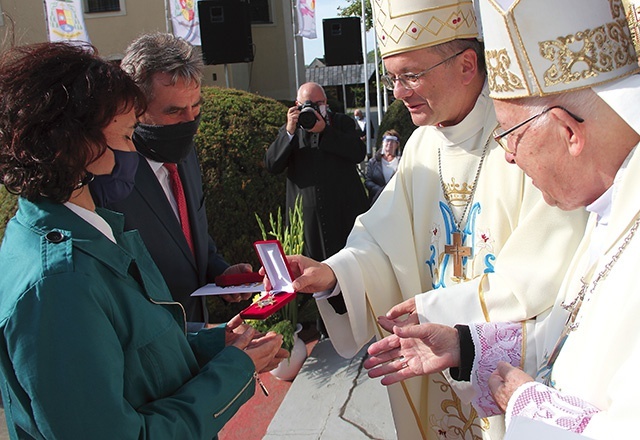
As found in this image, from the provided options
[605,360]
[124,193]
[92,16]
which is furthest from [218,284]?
[92,16]

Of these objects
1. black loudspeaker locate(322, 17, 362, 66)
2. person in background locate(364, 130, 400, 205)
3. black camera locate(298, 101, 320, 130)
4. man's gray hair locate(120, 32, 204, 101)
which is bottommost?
person in background locate(364, 130, 400, 205)

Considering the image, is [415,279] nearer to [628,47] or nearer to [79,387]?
[628,47]

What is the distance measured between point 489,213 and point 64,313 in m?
1.44

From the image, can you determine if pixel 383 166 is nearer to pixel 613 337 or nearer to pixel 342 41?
pixel 613 337

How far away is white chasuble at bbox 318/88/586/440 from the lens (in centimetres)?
183

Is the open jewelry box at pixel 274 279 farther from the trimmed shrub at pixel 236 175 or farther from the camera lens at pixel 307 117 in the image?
the trimmed shrub at pixel 236 175

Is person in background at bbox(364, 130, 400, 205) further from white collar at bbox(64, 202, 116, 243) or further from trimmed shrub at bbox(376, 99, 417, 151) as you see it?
white collar at bbox(64, 202, 116, 243)

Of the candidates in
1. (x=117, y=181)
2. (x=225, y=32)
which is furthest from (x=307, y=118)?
(x=225, y=32)

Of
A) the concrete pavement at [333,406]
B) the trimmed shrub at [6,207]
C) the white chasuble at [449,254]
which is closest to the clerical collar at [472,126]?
the white chasuble at [449,254]

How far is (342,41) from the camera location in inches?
592

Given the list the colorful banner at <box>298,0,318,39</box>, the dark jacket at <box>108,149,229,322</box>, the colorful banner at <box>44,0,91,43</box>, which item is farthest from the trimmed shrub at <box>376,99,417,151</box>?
the dark jacket at <box>108,149,229,322</box>

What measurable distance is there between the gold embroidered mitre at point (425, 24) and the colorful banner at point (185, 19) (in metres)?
13.1

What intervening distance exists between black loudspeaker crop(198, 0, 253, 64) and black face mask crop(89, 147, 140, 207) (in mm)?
9417

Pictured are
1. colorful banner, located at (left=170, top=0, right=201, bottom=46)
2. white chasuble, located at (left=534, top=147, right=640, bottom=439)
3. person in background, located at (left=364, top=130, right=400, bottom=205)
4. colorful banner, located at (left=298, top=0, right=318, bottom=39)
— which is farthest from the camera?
colorful banner, located at (left=298, top=0, right=318, bottom=39)
